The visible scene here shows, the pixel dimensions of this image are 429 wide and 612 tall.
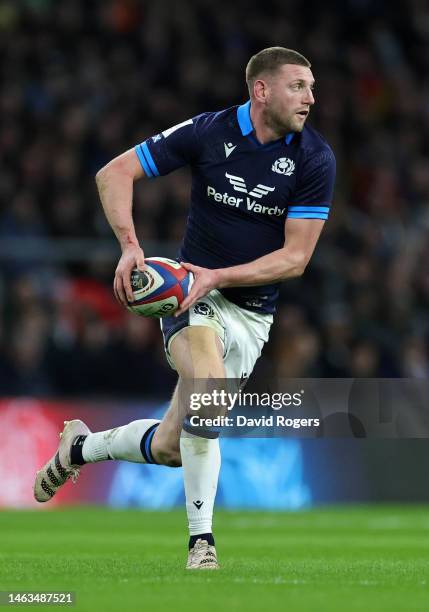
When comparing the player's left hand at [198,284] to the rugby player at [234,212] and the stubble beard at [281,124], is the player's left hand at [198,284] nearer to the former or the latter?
the rugby player at [234,212]

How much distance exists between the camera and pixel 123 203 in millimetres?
7574

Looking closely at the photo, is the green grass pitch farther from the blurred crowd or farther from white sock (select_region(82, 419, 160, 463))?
the blurred crowd

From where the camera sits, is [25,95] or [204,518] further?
[25,95]

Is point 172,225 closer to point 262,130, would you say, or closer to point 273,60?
point 262,130

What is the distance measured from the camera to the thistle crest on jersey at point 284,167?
771cm

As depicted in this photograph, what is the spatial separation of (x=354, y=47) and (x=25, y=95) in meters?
5.19

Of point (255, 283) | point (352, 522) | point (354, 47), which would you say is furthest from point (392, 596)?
point (354, 47)

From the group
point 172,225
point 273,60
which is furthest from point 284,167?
point 172,225

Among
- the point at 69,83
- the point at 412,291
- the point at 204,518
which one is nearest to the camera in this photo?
the point at 204,518

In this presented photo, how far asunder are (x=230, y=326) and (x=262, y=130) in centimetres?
104

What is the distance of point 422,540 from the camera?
10242 millimetres

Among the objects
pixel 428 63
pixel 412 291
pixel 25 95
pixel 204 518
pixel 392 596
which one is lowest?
pixel 392 596

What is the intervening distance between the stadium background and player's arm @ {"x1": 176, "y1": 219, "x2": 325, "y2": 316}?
263 inches

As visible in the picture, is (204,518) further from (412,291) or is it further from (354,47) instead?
(354,47)
